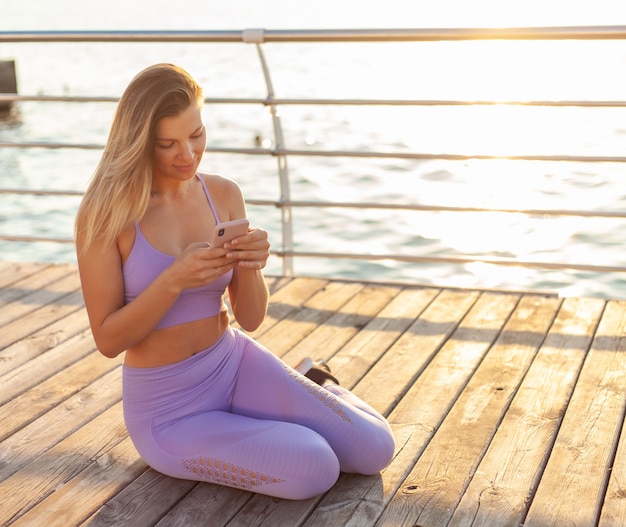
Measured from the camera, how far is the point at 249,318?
2.71 m

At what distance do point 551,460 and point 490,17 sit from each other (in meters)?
19.6

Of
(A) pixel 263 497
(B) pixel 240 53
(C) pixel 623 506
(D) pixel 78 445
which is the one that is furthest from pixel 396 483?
(B) pixel 240 53

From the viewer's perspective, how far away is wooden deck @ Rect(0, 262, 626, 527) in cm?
248

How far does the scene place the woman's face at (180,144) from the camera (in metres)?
2.42

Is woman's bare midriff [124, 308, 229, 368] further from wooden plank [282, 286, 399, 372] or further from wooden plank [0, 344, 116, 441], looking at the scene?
wooden plank [282, 286, 399, 372]

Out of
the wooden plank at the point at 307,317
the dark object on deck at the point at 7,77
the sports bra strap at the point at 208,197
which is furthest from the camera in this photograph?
the dark object on deck at the point at 7,77

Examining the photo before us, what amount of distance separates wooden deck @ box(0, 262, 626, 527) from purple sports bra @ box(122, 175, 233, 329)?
18.4 inches

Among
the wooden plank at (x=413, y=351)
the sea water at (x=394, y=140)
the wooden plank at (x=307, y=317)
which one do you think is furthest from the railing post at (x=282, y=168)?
the sea water at (x=394, y=140)

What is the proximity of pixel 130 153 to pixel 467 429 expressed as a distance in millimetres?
1312

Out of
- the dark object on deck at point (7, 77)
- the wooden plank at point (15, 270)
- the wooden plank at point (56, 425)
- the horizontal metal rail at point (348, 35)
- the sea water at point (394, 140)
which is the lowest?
the sea water at point (394, 140)

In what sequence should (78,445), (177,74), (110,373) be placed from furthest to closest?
(110,373) → (78,445) → (177,74)

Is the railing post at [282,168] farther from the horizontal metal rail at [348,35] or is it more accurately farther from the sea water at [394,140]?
the sea water at [394,140]

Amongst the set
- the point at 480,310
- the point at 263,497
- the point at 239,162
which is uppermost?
the point at 263,497

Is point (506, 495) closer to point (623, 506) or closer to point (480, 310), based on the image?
point (623, 506)
